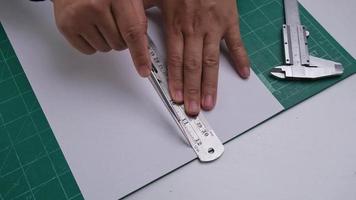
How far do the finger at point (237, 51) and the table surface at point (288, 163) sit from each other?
13 cm

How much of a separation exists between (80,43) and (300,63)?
1.68 ft

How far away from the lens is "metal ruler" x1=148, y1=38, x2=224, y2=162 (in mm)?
696

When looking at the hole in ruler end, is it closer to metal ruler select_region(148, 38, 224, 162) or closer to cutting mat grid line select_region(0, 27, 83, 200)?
metal ruler select_region(148, 38, 224, 162)

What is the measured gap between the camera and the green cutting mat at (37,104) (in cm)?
66

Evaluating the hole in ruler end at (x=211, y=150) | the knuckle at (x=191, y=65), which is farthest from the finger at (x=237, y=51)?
the hole in ruler end at (x=211, y=150)

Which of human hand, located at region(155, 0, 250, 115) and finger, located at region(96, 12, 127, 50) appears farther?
human hand, located at region(155, 0, 250, 115)

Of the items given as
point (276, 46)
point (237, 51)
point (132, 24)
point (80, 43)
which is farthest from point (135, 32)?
point (276, 46)

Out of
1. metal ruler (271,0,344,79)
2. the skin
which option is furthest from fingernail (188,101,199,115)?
metal ruler (271,0,344,79)

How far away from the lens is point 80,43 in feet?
2.35

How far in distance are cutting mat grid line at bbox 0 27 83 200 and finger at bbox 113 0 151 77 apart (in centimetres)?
26

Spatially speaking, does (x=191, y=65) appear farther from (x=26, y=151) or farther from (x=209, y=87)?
(x=26, y=151)

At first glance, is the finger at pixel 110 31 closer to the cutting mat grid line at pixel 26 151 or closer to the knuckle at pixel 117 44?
the knuckle at pixel 117 44

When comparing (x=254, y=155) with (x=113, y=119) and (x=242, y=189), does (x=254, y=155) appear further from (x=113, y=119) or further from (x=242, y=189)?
(x=113, y=119)

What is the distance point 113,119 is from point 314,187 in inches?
17.2
